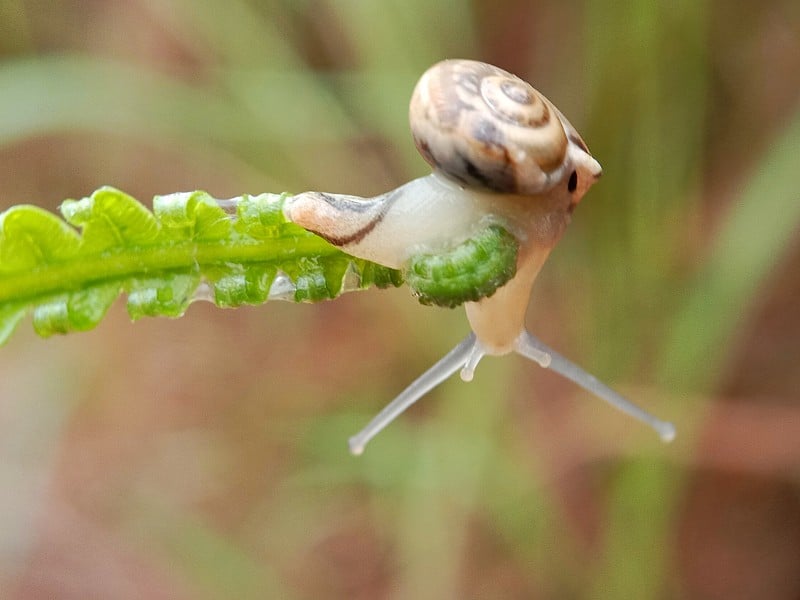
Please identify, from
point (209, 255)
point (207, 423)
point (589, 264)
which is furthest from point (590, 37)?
point (207, 423)

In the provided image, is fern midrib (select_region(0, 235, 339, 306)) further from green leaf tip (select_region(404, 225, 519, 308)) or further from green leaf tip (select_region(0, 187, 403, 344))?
green leaf tip (select_region(404, 225, 519, 308))

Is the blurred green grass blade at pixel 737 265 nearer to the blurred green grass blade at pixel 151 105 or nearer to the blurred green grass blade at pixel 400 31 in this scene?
the blurred green grass blade at pixel 400 31

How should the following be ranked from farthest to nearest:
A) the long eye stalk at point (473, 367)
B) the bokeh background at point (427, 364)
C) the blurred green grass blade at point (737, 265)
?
1. the bokeh background at point (427, 364)
2. the blurred green grass blade at point (737, 265)
3. the long eye stalk at point (473, 367)

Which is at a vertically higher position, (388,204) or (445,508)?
(388,204)

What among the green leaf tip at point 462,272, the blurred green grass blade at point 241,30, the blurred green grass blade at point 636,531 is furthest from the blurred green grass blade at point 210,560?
Result: the green leaf tip at point 462,272

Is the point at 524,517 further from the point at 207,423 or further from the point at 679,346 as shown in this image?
the point at 207,423

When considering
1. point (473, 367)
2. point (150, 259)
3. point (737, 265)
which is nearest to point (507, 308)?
point (473, 367)

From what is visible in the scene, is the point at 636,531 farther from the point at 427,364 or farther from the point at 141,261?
the point at 141,261
